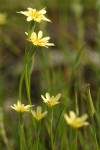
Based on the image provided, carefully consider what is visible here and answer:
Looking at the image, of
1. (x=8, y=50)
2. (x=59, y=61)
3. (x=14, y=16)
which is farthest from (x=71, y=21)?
(x=59, y=61)

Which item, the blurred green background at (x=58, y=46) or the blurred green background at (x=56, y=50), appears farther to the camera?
the blurred green background at (x=58, y=46)

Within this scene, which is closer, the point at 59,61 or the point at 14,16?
the point at 59,61

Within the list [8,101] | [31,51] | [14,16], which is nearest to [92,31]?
[14,16]

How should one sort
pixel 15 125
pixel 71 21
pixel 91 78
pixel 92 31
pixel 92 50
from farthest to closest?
pixel 71 21 → pixel 92 31 → pixel 92 50 → pixel 91 78 → pixel 15 125

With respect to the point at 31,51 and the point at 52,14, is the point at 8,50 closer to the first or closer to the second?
the point at 52,14

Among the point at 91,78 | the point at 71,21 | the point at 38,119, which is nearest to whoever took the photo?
the point at 38,119

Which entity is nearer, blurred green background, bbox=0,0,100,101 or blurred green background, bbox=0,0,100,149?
blurred green background, bbox=0,0,100,149

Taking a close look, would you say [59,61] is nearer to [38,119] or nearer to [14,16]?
[14,16]

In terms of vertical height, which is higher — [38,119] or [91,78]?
[91,78]

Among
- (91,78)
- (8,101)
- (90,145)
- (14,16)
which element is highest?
(14,16)
